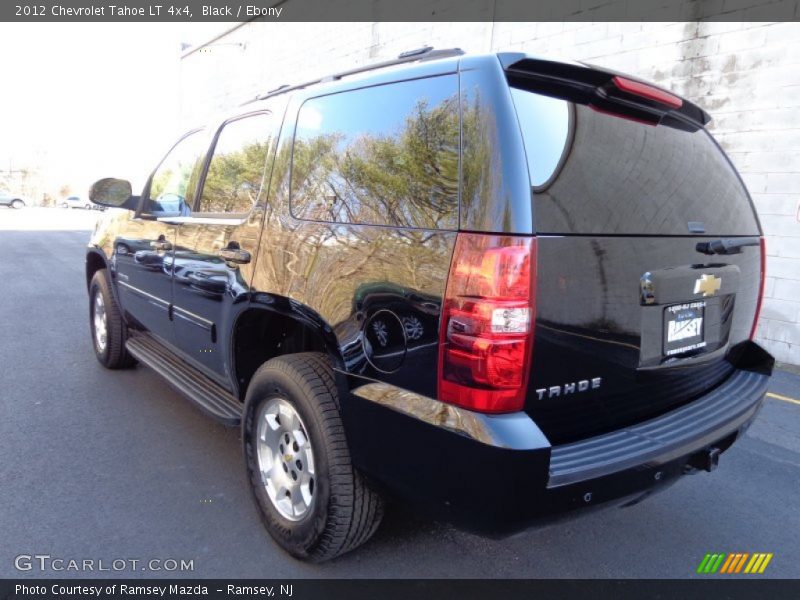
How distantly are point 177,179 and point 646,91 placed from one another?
9.38ft

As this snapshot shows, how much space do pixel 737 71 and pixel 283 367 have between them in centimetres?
659

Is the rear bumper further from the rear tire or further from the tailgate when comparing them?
the rear tire

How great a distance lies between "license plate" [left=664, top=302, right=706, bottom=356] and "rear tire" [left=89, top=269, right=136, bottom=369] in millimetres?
3968

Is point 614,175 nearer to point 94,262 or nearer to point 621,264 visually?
point 621,264

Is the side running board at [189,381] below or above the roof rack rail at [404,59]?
below

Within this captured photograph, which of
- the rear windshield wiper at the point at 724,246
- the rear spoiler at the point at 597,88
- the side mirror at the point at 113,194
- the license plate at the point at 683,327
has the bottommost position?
the license plate at the point at 683,327

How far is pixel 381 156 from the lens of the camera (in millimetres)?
2186

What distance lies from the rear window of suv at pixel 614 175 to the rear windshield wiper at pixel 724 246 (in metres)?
0.05

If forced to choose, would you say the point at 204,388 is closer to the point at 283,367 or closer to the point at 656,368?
the point at 283,367

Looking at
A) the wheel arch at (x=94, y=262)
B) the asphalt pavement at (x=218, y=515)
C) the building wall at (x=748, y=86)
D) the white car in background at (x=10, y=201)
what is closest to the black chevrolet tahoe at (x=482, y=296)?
the asphalt pavement at (x=218, y=515)

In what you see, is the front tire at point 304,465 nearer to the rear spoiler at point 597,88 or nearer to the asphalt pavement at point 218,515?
the asphalt pavement at point 218,515

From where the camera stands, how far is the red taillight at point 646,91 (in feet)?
6.97

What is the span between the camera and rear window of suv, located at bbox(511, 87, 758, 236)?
1.89 meters
